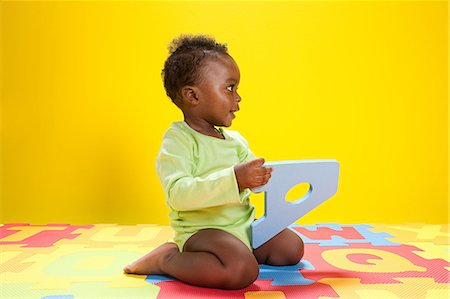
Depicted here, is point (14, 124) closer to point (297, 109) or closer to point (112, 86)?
point (112, 86)

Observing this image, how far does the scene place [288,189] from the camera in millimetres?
875

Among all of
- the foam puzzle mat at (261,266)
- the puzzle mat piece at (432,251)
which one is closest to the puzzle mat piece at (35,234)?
the foam puzzle mat at (261,266)

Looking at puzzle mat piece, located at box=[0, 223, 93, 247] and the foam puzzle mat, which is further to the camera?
puzzle mat piece, located at box=[0, 223, 93, 247]

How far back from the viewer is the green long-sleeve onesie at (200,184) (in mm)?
796

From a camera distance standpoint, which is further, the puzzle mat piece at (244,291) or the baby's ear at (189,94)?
the baby's ear at (189,94)

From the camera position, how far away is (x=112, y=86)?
156 centimetres

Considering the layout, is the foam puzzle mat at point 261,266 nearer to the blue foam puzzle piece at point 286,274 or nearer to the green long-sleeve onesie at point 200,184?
the blue foam puzzle piece at point 286,274

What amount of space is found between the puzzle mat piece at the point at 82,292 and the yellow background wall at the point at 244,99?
769 mm

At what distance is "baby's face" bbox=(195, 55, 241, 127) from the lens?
36.0 inches

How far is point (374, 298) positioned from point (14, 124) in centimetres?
126

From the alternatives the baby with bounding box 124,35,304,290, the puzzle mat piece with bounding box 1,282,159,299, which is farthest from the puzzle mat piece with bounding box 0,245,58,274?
the baby with bounding box 124,35,304,290

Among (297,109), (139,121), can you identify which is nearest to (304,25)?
(297,109)

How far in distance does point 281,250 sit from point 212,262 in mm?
199

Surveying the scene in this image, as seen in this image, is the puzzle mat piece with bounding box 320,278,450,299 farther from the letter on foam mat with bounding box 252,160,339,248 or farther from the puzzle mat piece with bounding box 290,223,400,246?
the puzzle mat piece with bounding box 290,223,400,246
